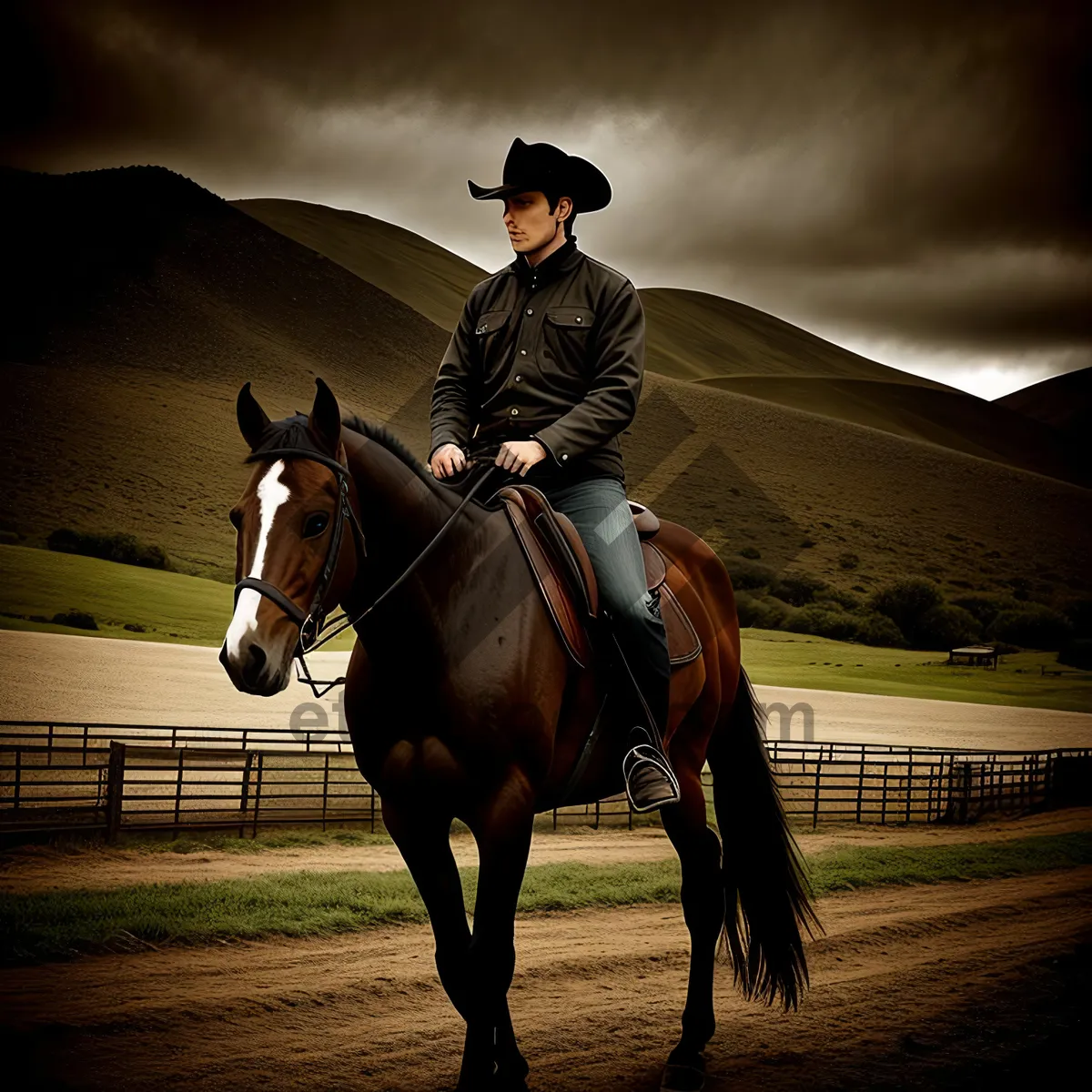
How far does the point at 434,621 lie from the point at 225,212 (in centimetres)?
8355

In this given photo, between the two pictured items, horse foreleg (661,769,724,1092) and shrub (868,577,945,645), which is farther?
shrub (868,577,945,645)

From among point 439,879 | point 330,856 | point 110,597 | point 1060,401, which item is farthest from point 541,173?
point 1060,401

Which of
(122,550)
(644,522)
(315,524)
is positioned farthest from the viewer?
(122,550)

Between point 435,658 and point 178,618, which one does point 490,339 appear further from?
point 178,618

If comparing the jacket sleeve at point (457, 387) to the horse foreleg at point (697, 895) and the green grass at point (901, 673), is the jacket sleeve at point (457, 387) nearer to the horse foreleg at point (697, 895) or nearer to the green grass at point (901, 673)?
the horse foreleg at point (697, 895)

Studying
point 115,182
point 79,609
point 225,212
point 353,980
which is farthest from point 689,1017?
point 225,212

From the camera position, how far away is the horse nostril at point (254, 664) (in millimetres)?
2629

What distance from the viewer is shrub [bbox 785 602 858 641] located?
40281 mm

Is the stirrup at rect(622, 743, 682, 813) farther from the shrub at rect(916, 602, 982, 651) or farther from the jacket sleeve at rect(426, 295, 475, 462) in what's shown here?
the shrub at rect(916, 602, 982, 651)

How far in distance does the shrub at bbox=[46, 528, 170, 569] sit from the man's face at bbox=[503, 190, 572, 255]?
25.1m

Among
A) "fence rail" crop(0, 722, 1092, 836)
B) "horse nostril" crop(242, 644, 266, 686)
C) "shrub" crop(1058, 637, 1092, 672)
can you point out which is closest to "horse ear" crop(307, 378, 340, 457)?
"horse nostril" crop(242, 644, 266, 686)

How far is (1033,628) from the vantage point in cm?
3212

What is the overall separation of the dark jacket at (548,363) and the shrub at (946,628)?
118 ft

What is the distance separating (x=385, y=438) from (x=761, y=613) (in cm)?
3881
